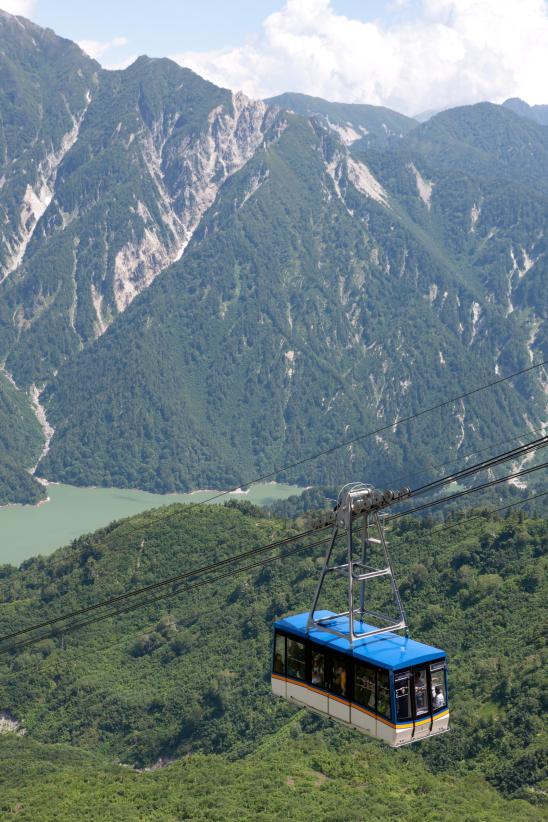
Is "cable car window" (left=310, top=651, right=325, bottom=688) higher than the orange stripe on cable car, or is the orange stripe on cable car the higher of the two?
"cable car window" (left=310, top=651, right=325, bottom=688)

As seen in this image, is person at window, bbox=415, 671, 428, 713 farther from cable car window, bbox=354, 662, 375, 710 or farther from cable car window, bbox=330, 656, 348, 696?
cable car window, bbox=330, 656, 348, 696

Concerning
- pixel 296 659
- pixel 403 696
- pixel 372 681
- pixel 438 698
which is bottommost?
pixel 438 698

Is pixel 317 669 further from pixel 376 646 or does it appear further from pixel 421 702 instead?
pixel 421 702

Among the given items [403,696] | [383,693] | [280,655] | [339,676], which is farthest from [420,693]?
[280,655]

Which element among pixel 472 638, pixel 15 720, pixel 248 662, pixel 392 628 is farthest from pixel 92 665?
pixel 392 628

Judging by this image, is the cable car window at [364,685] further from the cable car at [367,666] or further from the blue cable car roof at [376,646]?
the blue cable car roof at [376,646]

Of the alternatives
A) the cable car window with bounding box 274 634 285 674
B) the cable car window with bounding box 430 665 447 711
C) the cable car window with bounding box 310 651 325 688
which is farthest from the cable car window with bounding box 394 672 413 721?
the cable car window with bounding box 274 634 285 674

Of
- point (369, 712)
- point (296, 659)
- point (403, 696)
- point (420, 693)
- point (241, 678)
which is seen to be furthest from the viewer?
point (241, 678)
